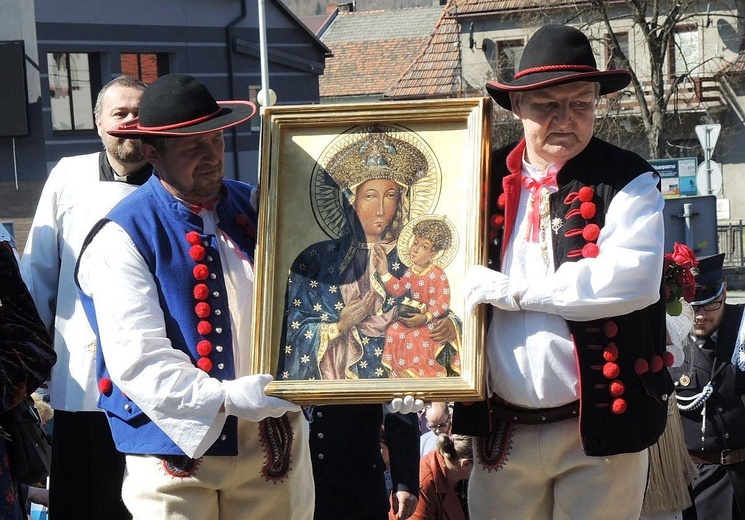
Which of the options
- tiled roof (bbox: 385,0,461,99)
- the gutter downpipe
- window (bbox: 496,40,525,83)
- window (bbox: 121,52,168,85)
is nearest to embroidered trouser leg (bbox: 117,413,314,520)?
window (bbox: 121,52,168,85)

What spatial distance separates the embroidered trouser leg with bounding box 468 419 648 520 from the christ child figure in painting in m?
0.38

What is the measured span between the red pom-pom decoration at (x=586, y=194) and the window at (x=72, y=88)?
57.2 feet

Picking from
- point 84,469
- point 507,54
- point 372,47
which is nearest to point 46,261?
point 84,469

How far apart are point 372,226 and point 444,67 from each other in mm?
29491

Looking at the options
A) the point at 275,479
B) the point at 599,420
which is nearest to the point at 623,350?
the point at 599,420

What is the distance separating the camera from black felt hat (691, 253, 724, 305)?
6.32 metres

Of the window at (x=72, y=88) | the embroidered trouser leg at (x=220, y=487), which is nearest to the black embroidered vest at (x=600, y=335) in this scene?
the embroidered trouser leg at (x=220, y=487)

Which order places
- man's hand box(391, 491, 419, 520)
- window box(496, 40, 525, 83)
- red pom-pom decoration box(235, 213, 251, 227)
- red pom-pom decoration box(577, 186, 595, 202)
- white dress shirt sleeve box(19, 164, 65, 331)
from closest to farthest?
red pom-pom decoration box(577, 186, 595, 202), red pom-pom decoration box(235, 213, 251, 227), white dress shirt sleeve box(19, 164, 65, 331), man's hand box(391, 491, 419, 520), window box(496, 40, 525, 83)

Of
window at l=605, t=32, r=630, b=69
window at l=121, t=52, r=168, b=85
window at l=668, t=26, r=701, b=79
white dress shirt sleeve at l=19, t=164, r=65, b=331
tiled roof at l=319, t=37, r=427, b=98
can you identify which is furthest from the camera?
tiled roof at l=319, t=37, r=427, b=98

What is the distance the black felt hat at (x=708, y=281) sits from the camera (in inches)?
249

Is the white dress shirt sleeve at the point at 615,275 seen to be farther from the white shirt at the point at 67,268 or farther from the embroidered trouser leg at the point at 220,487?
the white shirt at the point at 67,268

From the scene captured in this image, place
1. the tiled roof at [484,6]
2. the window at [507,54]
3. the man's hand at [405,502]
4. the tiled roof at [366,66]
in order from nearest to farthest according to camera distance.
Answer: the man's hand at [405,502]
the tiled roof at [484,6]
the window at [507,54]
the tiled roof at [366,66]

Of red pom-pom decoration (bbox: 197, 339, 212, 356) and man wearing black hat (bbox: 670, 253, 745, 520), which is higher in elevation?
red pom-pom decoration (bbox: 197, 339, 212, 356)

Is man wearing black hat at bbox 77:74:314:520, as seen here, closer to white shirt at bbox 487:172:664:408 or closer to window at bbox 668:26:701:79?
white shirt at bbox 487:172:664:408
